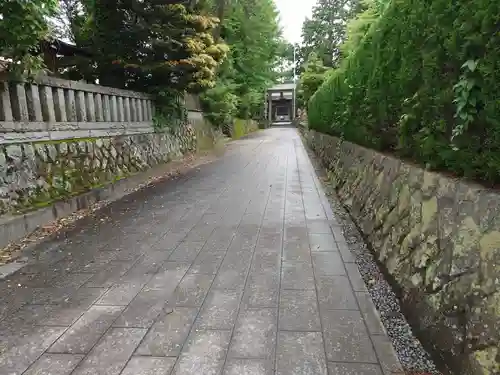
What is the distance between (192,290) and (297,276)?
882 millimetres

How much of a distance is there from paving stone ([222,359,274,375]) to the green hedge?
1528 mm

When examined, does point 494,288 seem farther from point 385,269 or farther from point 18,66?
point 18,66

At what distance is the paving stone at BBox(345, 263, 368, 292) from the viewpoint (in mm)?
2693

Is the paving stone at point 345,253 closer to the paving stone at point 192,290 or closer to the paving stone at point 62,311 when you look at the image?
the paving stone at point 192,290

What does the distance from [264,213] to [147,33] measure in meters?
5.61

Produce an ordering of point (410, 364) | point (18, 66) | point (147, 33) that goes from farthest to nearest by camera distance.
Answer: point (147, 33)
point (18, 66)
point (410, 364)

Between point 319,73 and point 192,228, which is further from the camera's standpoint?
point 319,73

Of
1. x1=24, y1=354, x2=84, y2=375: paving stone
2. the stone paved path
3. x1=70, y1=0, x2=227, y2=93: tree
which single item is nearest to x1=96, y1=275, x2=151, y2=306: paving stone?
the stone paved path

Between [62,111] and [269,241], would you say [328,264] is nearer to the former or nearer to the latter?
[269,241]

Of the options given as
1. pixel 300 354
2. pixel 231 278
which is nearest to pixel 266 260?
pixel 231 278

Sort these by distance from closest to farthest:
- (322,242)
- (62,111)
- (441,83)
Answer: (441,83), (322,242), (62,111)

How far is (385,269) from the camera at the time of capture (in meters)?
2.86

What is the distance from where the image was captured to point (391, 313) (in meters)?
2.37

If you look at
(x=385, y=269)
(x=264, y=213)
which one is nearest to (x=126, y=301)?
→ (x=385, y=269)
